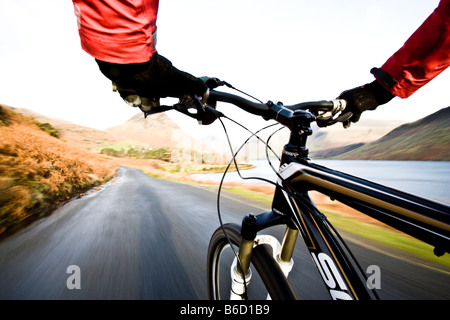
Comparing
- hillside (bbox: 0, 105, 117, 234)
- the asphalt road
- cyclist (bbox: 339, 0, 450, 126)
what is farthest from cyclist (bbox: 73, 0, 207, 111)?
hillside (bbox: 0, 105, 117, 234)

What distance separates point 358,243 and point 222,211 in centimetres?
220

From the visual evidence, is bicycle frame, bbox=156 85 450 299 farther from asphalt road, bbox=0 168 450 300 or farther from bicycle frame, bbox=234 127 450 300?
asphalt road, bbox=0 168 450 300

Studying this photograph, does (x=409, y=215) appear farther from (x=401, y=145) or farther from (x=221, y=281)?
(x=401, y=145)

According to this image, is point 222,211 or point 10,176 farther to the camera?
point 222,211

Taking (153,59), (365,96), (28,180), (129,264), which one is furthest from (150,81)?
(28,180)

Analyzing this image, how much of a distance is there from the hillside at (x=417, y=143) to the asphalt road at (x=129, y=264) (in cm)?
3343

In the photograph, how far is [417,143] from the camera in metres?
30.5

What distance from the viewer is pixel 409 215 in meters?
0.42

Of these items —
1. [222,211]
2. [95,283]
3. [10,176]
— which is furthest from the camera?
[222,211]

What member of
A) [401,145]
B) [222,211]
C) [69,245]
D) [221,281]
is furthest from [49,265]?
[401,145]

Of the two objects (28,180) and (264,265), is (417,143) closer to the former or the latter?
(264,265)

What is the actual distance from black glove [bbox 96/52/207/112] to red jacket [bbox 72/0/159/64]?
0.04 m

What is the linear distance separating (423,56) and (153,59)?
1.32 metres
